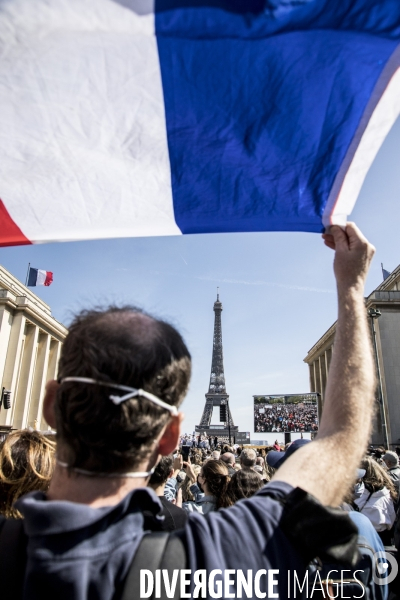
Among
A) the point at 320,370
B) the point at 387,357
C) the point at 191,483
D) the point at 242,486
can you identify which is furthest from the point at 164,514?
the point at 320,370

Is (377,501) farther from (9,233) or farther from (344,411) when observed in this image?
(9,233)

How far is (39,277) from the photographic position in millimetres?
39688

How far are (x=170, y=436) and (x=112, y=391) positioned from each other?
248 mm

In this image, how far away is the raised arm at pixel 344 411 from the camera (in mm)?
1307

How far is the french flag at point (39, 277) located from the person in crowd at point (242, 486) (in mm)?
37503

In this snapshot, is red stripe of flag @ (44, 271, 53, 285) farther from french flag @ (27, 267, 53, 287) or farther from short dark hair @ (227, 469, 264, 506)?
short dark hair @ (227, 469, 264, 506)

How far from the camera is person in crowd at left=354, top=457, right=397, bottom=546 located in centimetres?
535

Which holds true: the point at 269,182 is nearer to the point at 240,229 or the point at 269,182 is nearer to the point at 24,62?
the point at 240,229

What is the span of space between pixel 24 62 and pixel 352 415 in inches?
91.8

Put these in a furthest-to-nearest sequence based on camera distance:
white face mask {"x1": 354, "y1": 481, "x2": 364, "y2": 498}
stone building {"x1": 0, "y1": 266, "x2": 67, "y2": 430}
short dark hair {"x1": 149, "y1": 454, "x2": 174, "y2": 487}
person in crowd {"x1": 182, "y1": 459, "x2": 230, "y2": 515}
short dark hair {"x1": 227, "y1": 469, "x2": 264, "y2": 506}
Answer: stone building {"x1": 0, "y1": 266, "x2": 67, "y2": 430}
white face mask {"x1": 354, "y1": 481, "x2": 364, "y2": 498}
person in crowd {"x1": 182, "y1": 459, "x2": 230, "y2": 515}
short dark hair {"x1": 227, "y1": 469, "x2": 264, "y2": 506}
short dark hair {"x1": 149, "y1": 454, "x2": 174, "y2": 487}

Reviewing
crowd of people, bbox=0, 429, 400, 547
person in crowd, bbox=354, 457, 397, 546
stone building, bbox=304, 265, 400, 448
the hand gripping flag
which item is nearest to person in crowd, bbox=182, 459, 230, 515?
crowd of people, bbox=0, 429, 400, 547

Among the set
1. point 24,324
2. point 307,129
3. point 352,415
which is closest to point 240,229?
point 307,129

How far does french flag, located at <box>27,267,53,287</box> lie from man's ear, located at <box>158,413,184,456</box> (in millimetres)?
40054

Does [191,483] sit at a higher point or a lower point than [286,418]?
lower
